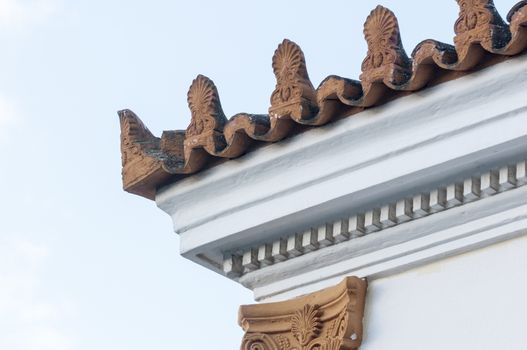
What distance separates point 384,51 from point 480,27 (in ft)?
1.50

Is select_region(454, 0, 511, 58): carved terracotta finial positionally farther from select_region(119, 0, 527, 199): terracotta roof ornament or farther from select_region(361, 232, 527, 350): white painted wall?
select_region(361, 232, 527, 350): white painted wall

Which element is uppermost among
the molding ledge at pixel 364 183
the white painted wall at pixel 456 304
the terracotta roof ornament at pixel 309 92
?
the terracotta roof ornament at pixel 309 92

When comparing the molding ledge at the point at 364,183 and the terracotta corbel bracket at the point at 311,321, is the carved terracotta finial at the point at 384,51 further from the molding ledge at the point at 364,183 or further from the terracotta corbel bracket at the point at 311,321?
the terracotta corbel bracket at the point at 311,321

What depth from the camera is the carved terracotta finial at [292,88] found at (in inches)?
295

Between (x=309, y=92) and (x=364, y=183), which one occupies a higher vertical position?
(x=309, y=92)

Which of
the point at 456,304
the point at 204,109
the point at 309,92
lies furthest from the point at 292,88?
the point at 456,304

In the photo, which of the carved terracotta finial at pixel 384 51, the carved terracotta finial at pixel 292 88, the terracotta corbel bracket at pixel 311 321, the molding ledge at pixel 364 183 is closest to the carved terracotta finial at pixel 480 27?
→ the molding ledge at pixel 364 183

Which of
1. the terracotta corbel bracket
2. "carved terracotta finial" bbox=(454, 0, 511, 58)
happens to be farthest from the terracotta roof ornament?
the terracotta corbel bracket

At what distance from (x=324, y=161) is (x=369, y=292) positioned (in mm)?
549

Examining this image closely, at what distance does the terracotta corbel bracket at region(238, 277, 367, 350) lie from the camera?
24.6ft

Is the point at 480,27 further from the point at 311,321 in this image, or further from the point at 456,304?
the point at 311,321

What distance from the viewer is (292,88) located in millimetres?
7539

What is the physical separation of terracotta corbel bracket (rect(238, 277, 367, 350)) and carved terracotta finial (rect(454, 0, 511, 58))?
1.12 m

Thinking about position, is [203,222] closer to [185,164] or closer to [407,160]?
[185,164]
